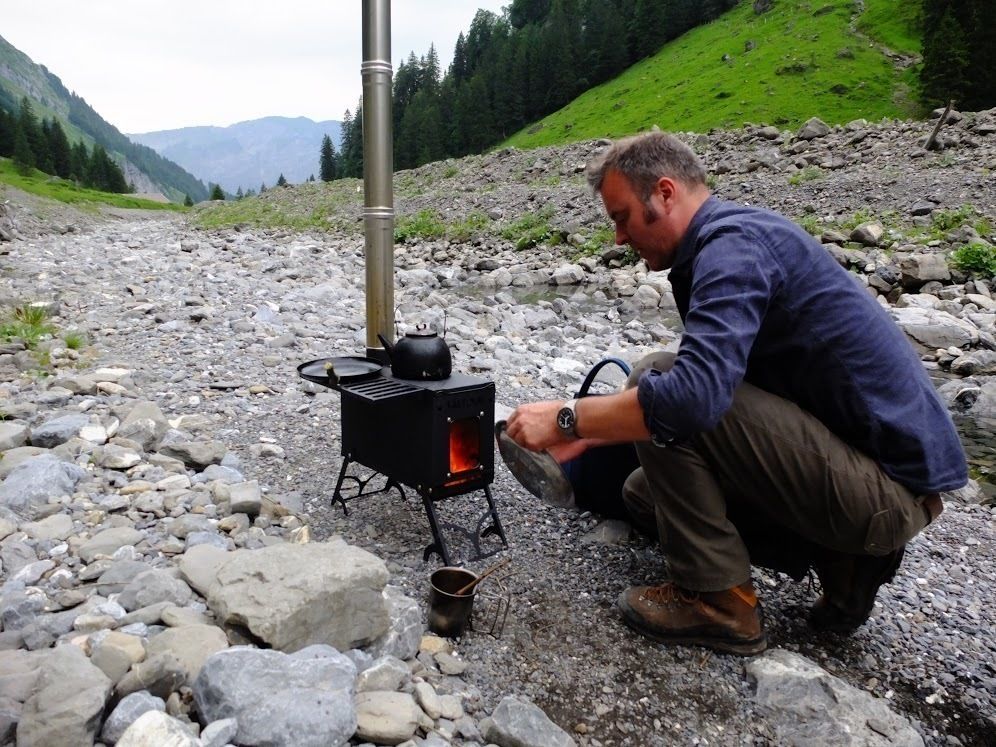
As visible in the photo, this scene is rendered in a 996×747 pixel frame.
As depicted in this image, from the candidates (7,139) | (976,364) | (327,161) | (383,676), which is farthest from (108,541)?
(327,161)

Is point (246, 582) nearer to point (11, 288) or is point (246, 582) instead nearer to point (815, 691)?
point (815, 691)

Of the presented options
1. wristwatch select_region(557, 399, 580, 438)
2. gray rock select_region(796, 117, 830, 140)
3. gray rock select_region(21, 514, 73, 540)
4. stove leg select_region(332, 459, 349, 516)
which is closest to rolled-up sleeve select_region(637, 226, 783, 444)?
wristwatch select_region(557, 399, 580, 438)

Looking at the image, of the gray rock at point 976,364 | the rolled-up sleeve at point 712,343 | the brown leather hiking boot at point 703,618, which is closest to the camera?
the rolled-up sleeve at point 712,343

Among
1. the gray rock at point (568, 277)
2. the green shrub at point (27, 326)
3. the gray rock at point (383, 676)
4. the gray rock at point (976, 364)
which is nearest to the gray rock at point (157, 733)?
the gray rock at point (383, 676)

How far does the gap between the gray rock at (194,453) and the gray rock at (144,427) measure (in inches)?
4.2

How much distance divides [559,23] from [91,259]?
66550 millimetres

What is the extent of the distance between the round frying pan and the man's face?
4.22 ft

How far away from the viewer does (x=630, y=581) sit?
304 cm

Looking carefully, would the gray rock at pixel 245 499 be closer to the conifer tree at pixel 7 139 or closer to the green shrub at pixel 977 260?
the green shrub at pixel 977 260

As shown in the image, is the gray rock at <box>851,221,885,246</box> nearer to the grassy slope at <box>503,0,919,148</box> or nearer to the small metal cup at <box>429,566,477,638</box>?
the small metal cup at <box>429,566,477,638</box>

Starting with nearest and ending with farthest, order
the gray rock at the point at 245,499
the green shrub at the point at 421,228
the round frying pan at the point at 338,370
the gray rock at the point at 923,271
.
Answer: the round frying pan at the point at 338,370, the gray rock at the point at 245,499, the gray rock at the point at 923,271, the green shrub at the point at 421,228

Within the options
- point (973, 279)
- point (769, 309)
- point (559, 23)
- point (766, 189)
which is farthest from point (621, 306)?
point (559, 23)

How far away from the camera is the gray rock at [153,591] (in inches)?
95.5

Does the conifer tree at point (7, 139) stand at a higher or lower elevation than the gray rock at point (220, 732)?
higher
